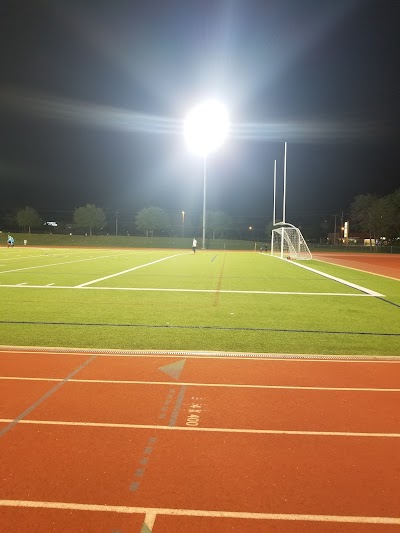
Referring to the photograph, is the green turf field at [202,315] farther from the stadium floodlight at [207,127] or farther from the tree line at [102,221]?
the tree line at [102,221]

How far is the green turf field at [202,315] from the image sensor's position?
23.8ft

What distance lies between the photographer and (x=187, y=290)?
14070mm

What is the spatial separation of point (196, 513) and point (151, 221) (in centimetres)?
9609

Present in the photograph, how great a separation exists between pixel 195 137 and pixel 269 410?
147 feet

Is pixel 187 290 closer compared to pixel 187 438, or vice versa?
pixel 187 438

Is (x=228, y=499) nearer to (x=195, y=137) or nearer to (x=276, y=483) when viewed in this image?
(x=276, y=483)

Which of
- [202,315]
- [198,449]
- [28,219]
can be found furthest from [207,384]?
[28,219]

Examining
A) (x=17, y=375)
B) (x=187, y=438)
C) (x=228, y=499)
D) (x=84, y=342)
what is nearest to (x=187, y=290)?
(x=84, y=342)

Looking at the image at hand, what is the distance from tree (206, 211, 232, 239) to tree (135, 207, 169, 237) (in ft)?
38.3

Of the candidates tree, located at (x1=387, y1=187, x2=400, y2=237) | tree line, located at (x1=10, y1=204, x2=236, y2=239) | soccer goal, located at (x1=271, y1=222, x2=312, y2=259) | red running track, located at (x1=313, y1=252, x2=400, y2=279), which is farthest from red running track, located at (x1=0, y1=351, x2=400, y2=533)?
tree line, located at (x1=10, y1=204, x2=236, y2=239)

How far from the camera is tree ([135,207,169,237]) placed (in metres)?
97.4

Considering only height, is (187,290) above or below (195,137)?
below

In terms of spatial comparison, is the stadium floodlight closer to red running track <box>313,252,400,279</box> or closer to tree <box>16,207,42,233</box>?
red running track <box>313,252,400,279</box>

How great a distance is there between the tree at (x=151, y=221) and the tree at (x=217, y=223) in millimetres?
11665
